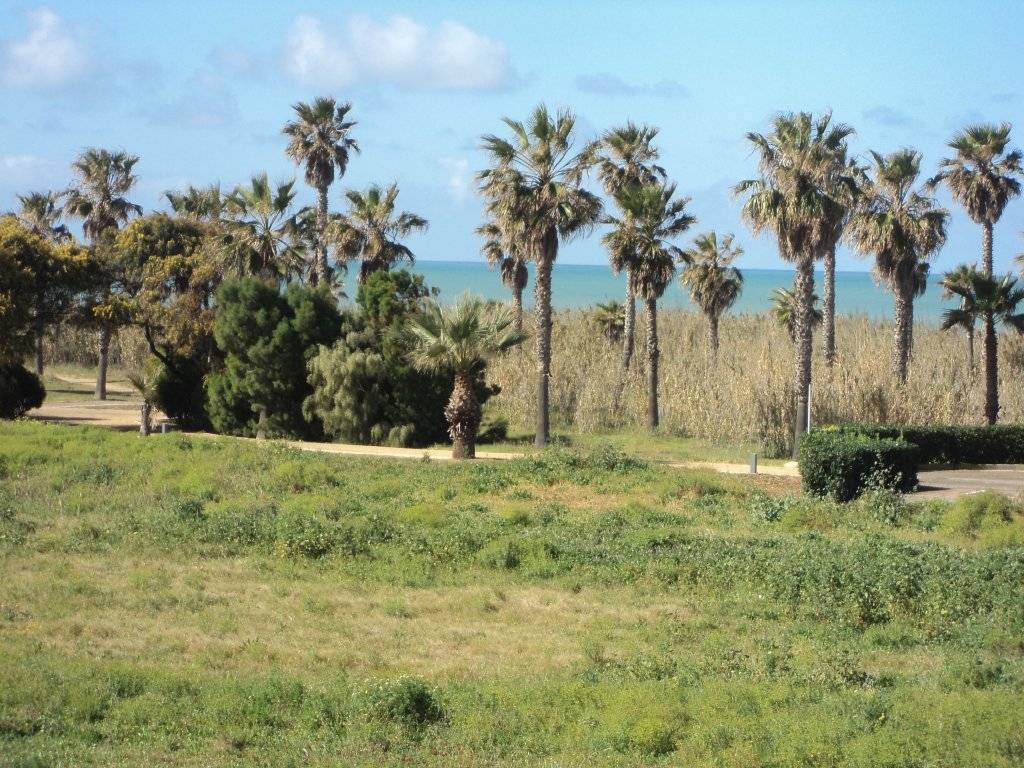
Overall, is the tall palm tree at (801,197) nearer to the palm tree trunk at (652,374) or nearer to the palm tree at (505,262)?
the palm tree trunk at (652,374)

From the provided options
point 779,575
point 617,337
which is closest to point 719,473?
point 779,575

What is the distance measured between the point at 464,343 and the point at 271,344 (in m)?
9.67

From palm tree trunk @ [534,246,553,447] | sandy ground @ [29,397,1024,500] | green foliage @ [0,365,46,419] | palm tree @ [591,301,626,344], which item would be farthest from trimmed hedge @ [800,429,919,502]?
palm tree @ [591,301,626,344]

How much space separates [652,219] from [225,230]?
1579 cm

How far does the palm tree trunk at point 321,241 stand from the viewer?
49188 mm

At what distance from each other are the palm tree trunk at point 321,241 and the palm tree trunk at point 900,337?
2146 cm

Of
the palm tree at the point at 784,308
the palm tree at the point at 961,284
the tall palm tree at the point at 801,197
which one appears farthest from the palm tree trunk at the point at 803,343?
the palm tree at the point at 784,308

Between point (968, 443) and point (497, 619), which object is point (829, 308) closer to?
point (968, 443)

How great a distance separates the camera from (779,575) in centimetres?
1734

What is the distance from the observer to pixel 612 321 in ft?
192

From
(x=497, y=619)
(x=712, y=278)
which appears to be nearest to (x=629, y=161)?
(x=712, y=278)

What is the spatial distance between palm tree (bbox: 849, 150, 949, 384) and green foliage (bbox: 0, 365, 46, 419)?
28.6m

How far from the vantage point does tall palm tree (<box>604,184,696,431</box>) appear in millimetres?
41406

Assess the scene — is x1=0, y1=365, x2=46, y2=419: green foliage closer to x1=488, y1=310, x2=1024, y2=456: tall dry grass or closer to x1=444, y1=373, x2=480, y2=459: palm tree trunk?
x1=488, y1=310, x2=1024, y2=456: tall dry grass
